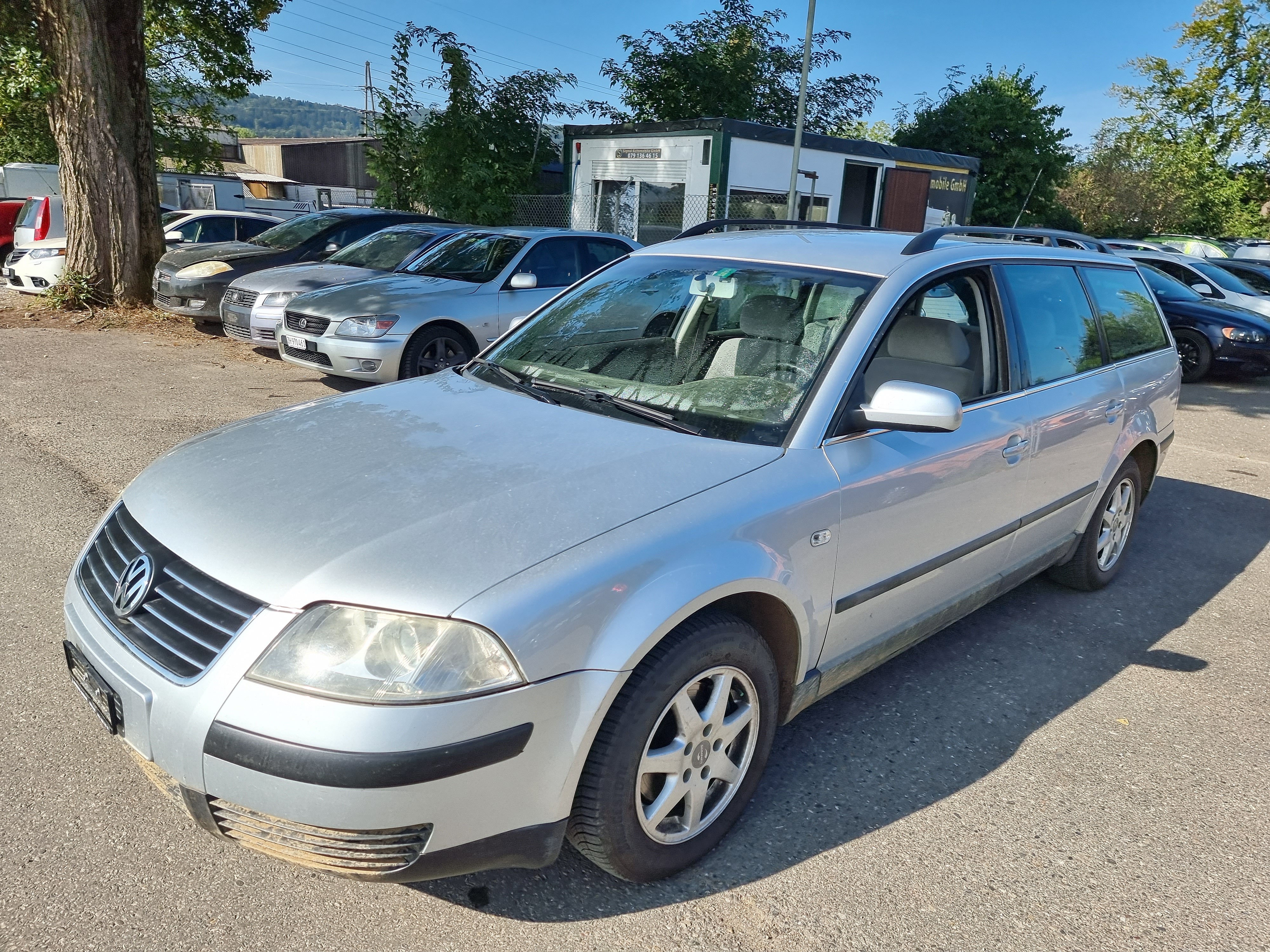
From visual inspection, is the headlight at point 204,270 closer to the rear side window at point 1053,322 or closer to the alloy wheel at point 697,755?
the rear side window at point 1053,322

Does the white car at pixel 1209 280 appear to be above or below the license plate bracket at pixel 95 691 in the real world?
above

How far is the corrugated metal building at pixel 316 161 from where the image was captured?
53.4m

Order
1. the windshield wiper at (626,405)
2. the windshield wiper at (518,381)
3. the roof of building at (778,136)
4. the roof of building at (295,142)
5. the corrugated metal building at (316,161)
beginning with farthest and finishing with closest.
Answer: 1. the roof of building at (295,142)
2. the corrugated metal building at (316,161)
3. the roof of building at (778,136)
4. the windshield wiper at (518,381)
5. the windshield wiper at (626,405)

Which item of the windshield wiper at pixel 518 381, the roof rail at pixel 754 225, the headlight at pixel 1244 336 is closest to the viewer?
the windshield wiper at pixel 518 381

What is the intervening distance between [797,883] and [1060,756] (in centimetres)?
125

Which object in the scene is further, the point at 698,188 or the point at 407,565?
the point at 698,188

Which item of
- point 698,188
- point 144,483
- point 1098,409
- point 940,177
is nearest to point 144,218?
point 698,188

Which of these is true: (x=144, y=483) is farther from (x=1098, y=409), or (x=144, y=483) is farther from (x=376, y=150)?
(x=376, y=150)

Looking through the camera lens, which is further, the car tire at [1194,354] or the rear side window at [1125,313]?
the car tire at [1194,354]

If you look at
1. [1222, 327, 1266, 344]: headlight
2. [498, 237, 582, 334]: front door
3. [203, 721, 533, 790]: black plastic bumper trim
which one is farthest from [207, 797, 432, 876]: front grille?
[1222, 327, 1266, 344]: headlight

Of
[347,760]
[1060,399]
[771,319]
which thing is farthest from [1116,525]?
[347,760]

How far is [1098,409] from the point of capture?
13.5 ft

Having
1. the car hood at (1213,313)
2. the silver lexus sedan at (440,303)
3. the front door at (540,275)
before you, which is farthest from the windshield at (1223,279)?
the front door at (540,275)

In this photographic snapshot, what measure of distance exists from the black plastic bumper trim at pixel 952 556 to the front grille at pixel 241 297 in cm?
764
